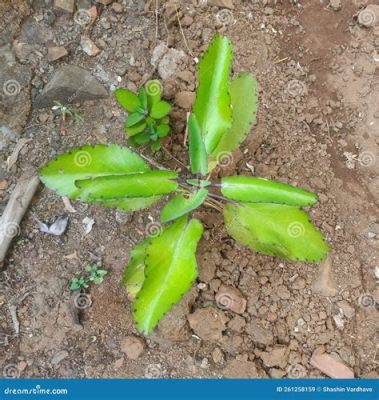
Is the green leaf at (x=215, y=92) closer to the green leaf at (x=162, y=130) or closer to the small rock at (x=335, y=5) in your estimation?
the green leaf at (x=162, y=130)

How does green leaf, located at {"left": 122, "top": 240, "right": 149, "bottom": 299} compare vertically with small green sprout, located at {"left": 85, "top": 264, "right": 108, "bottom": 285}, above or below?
above

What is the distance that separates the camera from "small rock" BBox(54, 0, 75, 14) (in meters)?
2.71

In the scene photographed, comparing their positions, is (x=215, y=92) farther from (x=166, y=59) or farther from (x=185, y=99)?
(x=166, y=59)

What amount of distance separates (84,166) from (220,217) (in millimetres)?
656

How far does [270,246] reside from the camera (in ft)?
7.33

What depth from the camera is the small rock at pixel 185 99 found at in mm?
2559

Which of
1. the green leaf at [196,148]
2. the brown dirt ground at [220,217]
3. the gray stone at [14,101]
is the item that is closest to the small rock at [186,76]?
the brown dirt ground at [220,217]

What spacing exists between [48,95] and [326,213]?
4.49ft

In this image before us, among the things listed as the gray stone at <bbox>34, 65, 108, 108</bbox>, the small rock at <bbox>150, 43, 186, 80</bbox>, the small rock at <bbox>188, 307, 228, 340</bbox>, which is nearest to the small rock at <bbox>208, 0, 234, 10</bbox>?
the small rock at <bbox>150, 43, 186, 80</bbox>

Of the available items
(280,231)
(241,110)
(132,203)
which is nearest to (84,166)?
(132,203)

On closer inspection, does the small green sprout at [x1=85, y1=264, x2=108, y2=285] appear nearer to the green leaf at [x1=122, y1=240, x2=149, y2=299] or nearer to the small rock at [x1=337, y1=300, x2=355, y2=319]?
the green leaf at [x1=122, y1=240, x2=149, y2=299]

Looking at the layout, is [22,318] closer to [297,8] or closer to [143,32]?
[143,32]

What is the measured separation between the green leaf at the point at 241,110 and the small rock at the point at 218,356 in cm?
82

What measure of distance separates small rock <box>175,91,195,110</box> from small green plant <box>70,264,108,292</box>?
82 cm
